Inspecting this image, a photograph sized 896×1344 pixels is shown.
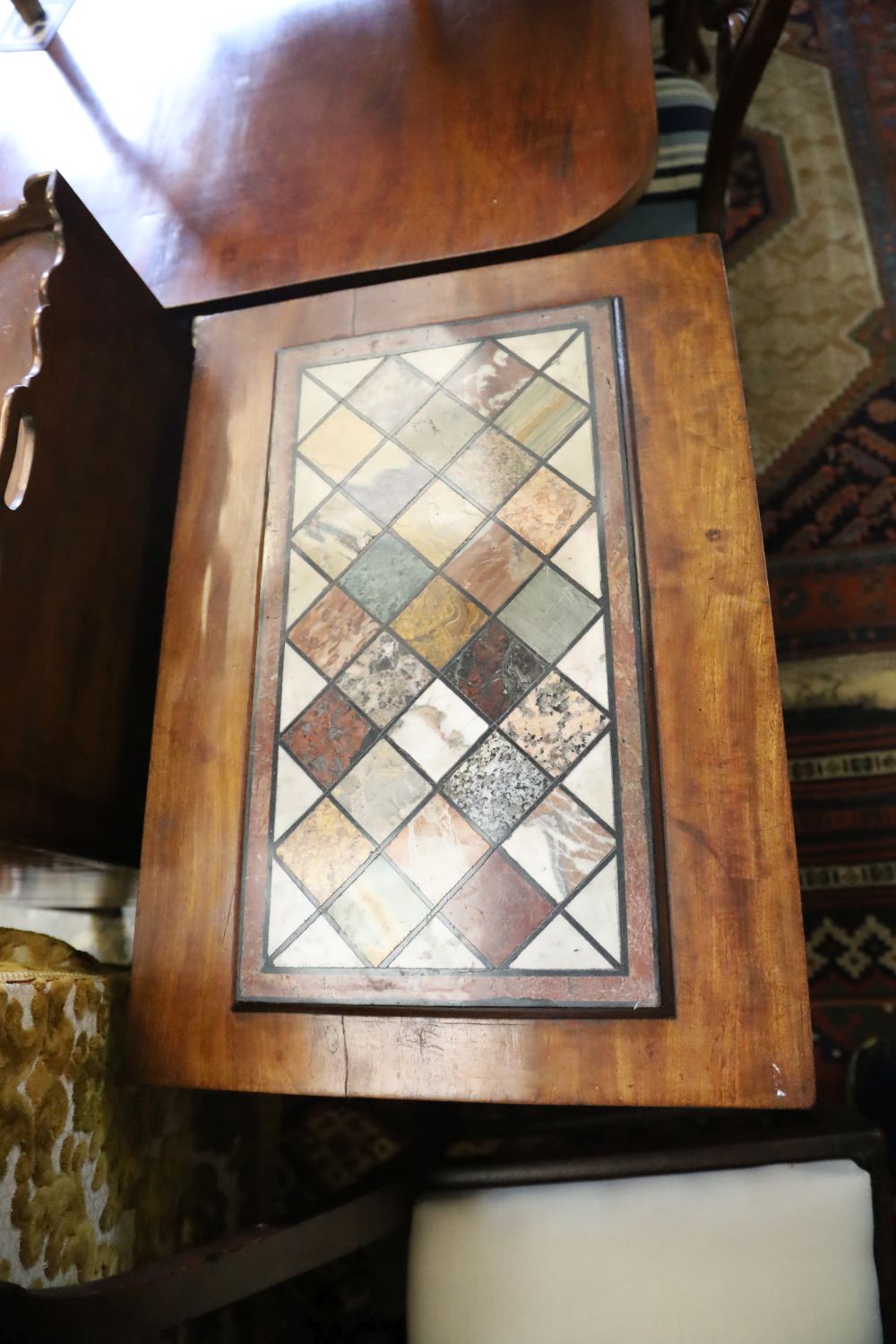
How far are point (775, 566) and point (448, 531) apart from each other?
94 cm

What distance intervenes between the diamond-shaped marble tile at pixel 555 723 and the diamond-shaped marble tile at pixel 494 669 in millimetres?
16

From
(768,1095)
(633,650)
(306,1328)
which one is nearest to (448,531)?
(633,650)

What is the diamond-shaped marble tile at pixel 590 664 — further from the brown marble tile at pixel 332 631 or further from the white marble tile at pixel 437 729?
the brown marble tile at pixel 332 631

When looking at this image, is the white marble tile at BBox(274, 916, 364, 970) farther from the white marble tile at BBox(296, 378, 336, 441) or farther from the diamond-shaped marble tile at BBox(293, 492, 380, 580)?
the white marble tile at BBox(296, 378, 336, 441)

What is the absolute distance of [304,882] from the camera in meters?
0.92

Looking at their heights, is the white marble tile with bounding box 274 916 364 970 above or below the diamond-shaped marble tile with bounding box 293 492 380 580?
below

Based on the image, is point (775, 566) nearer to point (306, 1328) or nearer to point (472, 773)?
point (472, 773)

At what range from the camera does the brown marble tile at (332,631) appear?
0.98 metres

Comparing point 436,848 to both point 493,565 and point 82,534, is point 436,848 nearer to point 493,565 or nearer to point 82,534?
point 493,565

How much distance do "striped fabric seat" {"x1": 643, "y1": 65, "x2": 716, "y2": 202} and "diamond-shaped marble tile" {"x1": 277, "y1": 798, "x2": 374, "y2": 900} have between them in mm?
1139

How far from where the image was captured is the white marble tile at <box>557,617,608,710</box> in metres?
0.90

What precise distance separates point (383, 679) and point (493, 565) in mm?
176

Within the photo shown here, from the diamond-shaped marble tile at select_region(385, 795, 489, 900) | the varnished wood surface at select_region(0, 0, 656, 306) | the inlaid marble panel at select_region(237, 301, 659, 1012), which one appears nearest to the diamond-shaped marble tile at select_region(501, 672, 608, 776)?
the inlaid marble panel at select_region(237, 301, 659, 1012)

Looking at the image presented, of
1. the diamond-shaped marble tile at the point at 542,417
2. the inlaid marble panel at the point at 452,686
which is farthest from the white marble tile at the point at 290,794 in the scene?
the diamond-shaped marble tile at the point at 542,417
